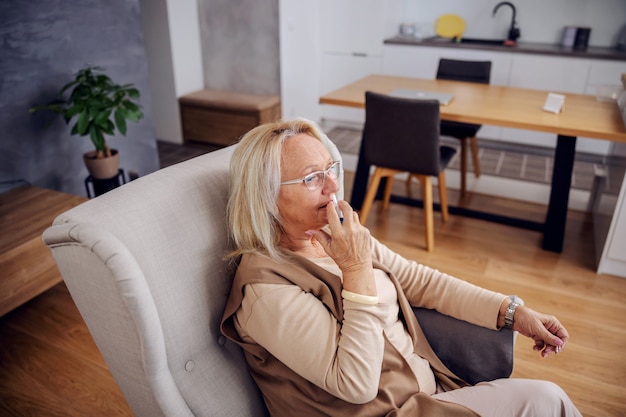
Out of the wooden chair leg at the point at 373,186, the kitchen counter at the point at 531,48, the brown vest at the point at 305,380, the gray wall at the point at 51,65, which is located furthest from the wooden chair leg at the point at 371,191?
the kitchen counter at the point at 531,48

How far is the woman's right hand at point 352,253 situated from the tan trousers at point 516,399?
14.1 inches

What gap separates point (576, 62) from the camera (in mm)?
3928

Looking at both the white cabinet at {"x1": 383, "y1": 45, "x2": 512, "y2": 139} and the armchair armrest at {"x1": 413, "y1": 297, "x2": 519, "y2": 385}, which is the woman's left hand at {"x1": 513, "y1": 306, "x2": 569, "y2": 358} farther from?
the white cabinet at {"x1": 383, "y1": 45, "x2": 512, "y2": 139}

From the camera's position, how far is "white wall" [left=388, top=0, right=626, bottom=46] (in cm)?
418

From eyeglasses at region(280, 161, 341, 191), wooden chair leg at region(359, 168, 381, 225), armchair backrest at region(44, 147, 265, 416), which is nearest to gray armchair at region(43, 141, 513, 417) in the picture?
armchair backrest at region(44, 147, 265, 416)

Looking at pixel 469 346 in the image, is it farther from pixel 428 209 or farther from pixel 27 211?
pixel 27 211

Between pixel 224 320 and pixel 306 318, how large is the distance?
19 centimetres

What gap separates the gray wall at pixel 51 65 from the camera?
94.0 inches

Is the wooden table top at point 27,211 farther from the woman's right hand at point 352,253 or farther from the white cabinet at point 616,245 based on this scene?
the white cabinet at point 616,245

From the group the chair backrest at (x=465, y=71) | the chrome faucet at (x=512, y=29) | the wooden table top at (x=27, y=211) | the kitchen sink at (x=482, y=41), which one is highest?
the chrome faucet at (x=512, y=29)

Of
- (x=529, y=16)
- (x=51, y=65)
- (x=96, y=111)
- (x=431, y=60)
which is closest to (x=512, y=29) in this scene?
(x=529, y=16)

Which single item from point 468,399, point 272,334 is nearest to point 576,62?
point 468,399

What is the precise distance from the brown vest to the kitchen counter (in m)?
3.70

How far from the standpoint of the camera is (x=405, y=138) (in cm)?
250
